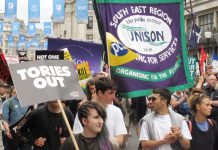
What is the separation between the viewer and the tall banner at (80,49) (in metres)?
8.95

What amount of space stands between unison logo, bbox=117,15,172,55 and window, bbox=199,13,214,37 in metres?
39.6

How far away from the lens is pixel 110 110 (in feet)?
15.8

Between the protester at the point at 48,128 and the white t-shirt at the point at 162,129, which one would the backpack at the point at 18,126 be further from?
the white t-shirt at the point at 162,129

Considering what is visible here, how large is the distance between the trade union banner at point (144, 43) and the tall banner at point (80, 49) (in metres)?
3.10

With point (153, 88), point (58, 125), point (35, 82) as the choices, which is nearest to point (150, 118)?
point (153, 88)

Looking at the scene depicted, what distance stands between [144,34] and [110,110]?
51.6 inches

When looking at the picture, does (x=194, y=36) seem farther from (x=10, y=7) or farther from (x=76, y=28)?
(x=76, y=28)

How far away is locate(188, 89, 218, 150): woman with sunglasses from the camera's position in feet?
17.1

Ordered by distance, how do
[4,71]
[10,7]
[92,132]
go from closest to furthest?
[92,132] → [4,71] → [10,7]

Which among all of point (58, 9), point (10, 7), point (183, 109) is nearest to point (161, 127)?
point (183, 109)

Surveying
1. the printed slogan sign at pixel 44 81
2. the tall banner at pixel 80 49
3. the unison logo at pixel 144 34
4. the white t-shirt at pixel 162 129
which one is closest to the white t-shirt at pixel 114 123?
the white t-shirt at pixel 162 129

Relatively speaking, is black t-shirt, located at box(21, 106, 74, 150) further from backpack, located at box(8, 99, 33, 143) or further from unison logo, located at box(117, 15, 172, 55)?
unison logo, located at box(117, 15, 172, 55)

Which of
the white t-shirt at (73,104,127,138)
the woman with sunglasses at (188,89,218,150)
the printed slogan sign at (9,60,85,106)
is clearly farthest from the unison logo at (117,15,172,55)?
the printed slogan sign at (9,60,85,106)

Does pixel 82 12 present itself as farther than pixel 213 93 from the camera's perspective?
Yes
